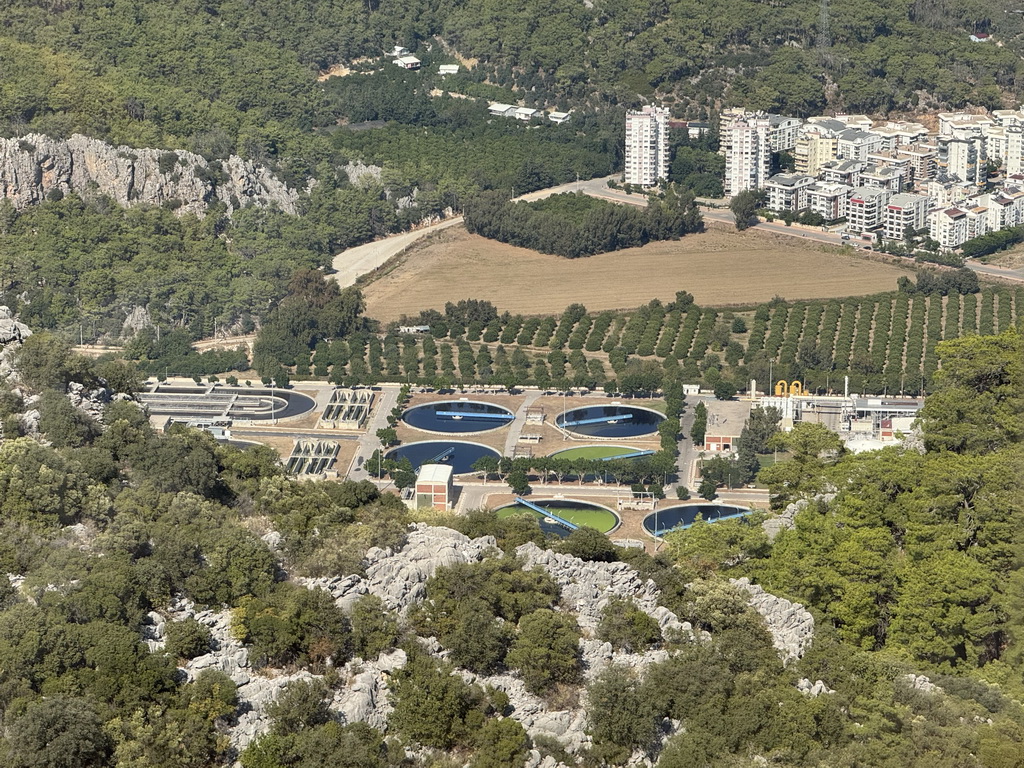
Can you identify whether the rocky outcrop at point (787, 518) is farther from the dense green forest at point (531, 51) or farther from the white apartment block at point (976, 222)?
the dense green forest at point (531, 51)

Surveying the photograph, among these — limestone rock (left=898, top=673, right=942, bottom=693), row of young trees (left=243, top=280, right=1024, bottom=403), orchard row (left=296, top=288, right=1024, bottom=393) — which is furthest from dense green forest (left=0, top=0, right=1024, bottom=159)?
limestone rock (left=898, top=673, right=942, bottom=693)

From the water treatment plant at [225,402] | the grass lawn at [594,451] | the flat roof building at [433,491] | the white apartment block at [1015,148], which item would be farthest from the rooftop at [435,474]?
the white apartment block at [1015,148]

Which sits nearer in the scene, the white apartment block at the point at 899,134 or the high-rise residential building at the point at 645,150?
the high-rise residential building at the point at 645,150

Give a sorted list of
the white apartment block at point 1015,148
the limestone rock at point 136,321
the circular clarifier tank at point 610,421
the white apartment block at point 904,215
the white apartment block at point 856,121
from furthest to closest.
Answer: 1. the white apartment block at point 856,121
2. the white apartment block at point 1015,148
3. the white apartment block at point 904,215
4. the limestone rock at point 136,321
5. the circular clarifier tank at point 610,421

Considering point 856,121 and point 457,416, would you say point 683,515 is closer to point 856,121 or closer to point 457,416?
point 457,416

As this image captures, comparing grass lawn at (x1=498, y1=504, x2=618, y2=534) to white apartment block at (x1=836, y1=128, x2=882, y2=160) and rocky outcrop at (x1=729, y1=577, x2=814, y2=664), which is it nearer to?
rocky outcrop at (x1=729, y1=577, x2=814, y2=664)

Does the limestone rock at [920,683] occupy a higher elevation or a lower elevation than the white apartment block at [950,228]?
higher

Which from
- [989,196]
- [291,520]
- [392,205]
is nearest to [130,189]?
[392,205]
